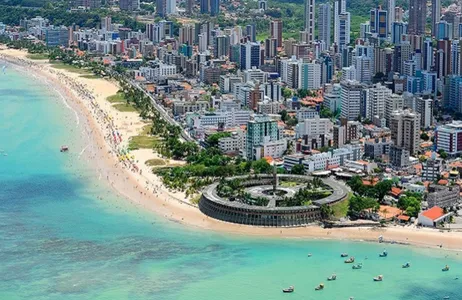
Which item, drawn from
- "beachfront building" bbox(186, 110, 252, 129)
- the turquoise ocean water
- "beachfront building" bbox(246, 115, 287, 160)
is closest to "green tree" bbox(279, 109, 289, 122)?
"beachfront building" bbox(186, 110, 252, 129)

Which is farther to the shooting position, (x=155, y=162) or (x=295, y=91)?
(x=295, y=91)

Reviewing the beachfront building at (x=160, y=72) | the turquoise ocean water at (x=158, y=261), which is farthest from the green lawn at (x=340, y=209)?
the beachfront building at (x=160, y=72)

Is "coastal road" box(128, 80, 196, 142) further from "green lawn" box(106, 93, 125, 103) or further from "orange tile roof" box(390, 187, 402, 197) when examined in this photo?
"orange tile roof" box(390, 187, 402, 197)

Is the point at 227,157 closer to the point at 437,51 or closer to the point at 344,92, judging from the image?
the point at 344,92

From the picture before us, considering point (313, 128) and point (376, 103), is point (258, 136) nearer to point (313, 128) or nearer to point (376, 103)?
point (313, 128)

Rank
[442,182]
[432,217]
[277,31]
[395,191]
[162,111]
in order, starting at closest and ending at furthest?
[432,217] → [395,191] → [442,182] → [162,111] → [277,31]

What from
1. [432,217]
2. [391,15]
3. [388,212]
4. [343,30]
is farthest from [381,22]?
[432,217]
